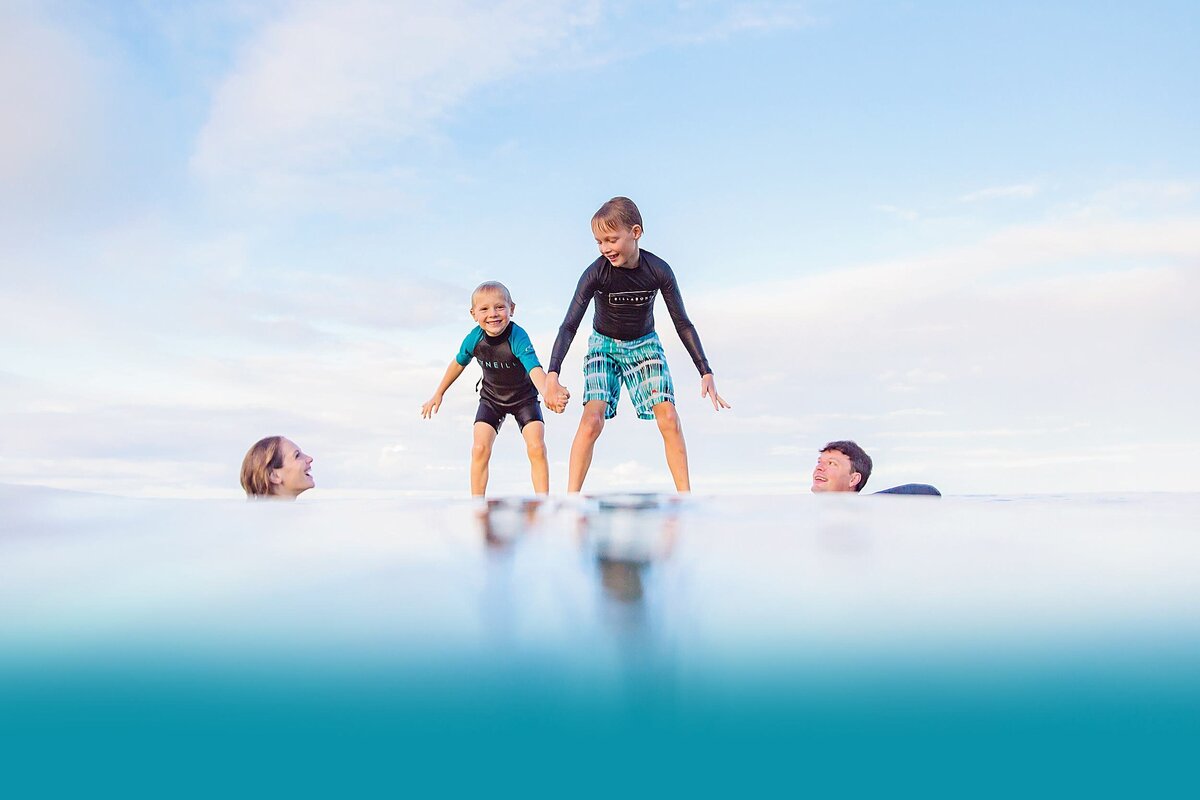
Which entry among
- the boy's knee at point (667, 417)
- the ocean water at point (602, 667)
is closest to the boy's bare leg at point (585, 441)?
the boy's knee at point (667, 417)

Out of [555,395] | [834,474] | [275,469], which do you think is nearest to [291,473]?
[275,469]

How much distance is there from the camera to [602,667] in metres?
0.91

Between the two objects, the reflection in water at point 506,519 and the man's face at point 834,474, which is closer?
the reflection in water at point 506,519

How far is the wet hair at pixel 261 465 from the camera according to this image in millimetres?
4309

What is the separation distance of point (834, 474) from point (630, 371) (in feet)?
4.20

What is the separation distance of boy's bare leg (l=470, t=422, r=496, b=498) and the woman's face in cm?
159

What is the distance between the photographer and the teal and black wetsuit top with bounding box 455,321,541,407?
573cm

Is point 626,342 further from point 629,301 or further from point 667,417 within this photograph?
point 667,417

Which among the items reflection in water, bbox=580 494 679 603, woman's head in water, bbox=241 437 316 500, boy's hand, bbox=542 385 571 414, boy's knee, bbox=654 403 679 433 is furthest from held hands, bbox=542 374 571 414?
reflection in water, bbox=580 494 679 603

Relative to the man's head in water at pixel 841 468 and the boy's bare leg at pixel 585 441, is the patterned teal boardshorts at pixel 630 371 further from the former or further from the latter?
the man's head in water at pixel 841 468

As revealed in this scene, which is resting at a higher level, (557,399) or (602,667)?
(557,399)

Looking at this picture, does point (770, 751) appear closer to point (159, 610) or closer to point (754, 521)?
point (159, 610)

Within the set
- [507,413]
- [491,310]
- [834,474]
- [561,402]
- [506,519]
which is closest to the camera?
[506,519]

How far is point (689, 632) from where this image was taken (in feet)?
3.41
